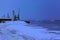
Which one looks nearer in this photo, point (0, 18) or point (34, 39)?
point (34, 39)

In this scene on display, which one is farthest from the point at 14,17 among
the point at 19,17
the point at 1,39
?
the point at 1,39

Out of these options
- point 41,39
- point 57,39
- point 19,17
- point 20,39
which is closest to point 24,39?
point 20,39

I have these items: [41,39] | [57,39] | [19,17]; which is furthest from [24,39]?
[19,17]

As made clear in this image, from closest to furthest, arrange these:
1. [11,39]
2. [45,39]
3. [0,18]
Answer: [45,39] < [11,39] < [0,18]

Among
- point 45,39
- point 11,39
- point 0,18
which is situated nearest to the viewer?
point 45,39

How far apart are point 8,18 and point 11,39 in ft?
17.5

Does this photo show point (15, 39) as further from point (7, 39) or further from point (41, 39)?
point (41, 39)

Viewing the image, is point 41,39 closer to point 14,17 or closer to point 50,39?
point 50,39

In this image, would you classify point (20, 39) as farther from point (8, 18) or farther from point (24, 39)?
point (8, 18)

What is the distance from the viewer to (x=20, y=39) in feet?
6.73

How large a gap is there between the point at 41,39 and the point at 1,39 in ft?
1.60

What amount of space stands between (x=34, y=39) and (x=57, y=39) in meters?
0.27

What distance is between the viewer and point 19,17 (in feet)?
24.2

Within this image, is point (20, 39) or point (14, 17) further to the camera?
point (14, 17)
